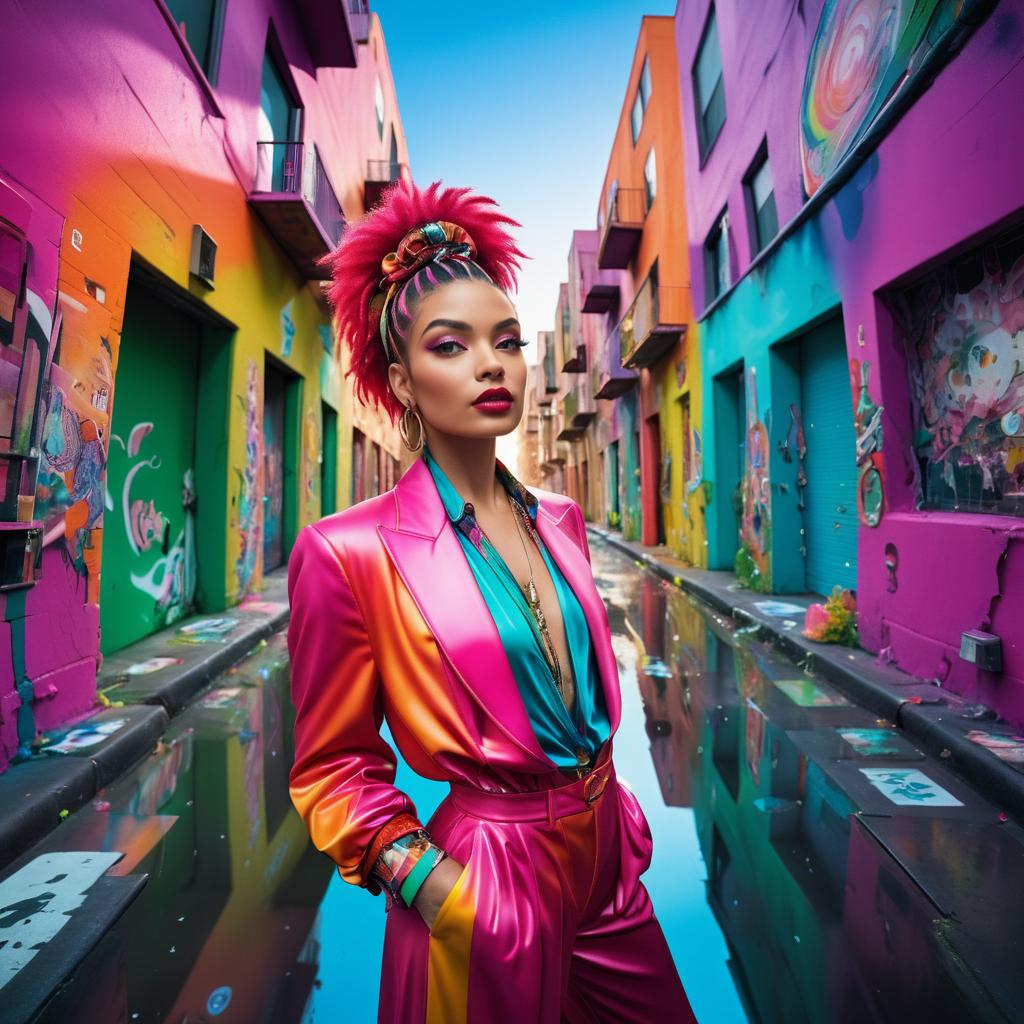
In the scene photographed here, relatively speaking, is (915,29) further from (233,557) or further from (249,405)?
(233,557)

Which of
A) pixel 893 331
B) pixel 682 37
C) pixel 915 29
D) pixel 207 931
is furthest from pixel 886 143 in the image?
pixel 682 37

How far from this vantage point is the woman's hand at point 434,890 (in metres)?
0.99

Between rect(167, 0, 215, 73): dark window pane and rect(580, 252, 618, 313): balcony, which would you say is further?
rect(580, 252, 618, 313): balcony

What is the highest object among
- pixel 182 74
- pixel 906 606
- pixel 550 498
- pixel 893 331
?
pixel 182 74

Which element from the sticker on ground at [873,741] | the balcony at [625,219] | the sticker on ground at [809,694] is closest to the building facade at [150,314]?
the sticker on ground at [873,741]

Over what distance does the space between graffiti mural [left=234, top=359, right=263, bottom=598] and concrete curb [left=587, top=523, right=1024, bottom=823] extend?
19.4 ft

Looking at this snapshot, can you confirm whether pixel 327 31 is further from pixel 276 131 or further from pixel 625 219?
pixel 625 219

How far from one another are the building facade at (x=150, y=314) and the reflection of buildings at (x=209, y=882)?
2.40 feet

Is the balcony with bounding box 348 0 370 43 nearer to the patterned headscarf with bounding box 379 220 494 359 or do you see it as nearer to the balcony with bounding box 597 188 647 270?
the balcony with bounding box 597 188 647 270

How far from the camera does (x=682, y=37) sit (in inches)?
462

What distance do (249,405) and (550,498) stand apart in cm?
727

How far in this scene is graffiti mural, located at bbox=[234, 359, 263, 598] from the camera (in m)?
7.74

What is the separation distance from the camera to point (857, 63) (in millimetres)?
5375

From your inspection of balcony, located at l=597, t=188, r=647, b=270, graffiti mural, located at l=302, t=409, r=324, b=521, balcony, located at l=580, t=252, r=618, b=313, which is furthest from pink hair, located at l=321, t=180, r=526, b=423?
balcony, located at l=580, t=252, r=618, b=313
